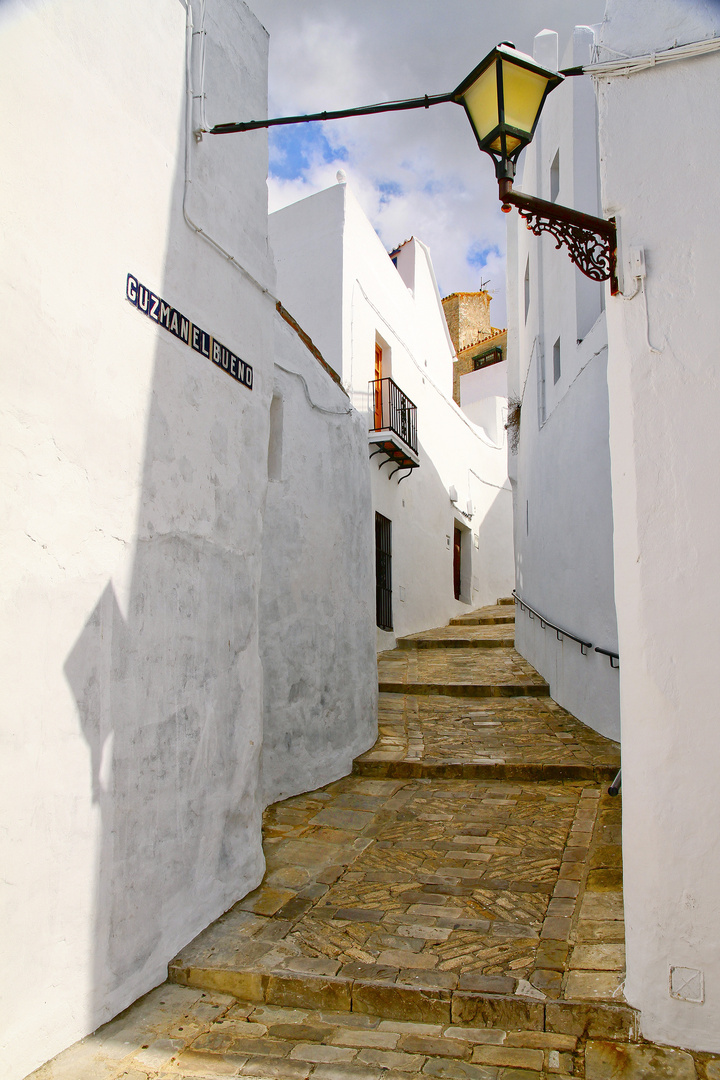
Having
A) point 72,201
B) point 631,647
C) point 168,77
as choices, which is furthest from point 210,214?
point 631,647

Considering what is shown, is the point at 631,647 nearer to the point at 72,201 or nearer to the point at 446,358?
the point at 72,201

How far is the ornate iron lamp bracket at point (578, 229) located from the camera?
341 cm

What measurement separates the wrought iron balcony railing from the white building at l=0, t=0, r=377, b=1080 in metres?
7.52

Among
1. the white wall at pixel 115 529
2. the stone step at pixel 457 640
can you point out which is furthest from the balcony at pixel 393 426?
the white wall at pixel 115 529

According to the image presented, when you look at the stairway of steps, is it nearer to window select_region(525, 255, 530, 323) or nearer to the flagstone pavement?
the flagstone pavement

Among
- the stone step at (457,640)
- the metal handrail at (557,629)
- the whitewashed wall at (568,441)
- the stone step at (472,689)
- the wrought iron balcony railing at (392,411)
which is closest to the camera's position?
the whitewashed wall at (568,441)

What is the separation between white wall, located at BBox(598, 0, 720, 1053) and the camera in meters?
3.10

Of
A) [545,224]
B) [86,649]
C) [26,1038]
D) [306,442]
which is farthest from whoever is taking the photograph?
[306,442]

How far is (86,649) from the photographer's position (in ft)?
10.8

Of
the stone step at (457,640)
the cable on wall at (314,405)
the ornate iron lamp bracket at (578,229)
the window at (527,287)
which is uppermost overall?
the window at (527,287)

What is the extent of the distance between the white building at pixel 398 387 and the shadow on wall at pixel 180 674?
6.12 m

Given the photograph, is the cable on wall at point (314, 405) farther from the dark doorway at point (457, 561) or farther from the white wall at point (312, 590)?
the dark doorway at point (457, 561)

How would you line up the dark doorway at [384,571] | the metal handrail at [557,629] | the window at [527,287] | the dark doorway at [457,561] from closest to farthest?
the metal handrail at [557,629] → the window at [527,287] → the dark doorway at [384,571] → the dark doorway at [457,561]

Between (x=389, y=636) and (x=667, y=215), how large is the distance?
994cm
